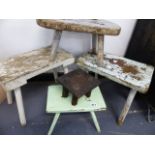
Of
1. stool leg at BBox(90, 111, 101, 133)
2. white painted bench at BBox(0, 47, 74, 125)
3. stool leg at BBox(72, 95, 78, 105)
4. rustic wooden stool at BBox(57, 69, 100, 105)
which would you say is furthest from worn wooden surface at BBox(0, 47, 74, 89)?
stool leg at BBox(90, 111, 101, 133)

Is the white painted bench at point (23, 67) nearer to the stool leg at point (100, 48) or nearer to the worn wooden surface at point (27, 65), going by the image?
the worn wooden surface at point (27, 65)

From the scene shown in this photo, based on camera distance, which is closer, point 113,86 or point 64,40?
point 64,40

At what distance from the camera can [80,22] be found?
964mm

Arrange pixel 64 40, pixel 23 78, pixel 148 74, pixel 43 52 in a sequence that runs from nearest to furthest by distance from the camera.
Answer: pixel 23 78
pixel 148 74
pixel 43 52
pixel 64 40

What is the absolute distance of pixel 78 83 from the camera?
968 millimetres

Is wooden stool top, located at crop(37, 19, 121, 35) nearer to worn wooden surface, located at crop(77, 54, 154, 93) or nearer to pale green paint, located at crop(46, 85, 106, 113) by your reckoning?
worn wooden surface, located at crop(77, 54, 154, 93)

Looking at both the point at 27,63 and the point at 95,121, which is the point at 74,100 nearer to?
the point at 95,121

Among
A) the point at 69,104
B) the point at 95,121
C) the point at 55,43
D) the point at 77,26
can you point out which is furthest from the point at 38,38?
the point at 95,121

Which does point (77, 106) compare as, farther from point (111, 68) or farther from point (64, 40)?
point (64, 40)

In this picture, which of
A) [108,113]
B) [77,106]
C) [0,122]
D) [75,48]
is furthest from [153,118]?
[0,122]

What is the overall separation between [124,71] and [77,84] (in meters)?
0.32

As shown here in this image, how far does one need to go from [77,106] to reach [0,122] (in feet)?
1.82

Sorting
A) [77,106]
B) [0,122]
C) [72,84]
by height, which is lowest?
[0,122]

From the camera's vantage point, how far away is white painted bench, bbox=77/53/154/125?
0.97 meters
